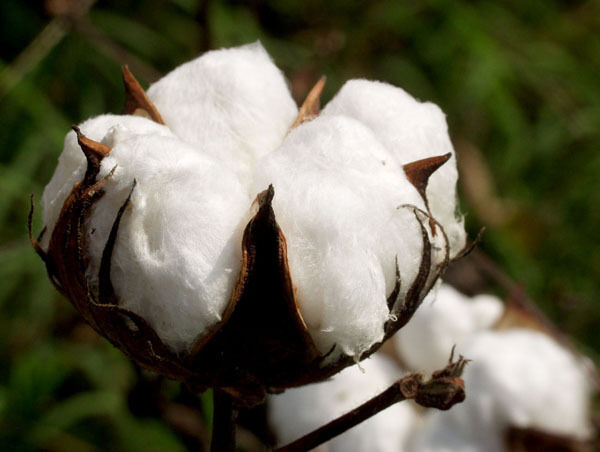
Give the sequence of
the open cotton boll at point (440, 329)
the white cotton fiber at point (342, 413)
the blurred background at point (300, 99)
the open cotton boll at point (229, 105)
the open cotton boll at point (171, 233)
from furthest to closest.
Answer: the blurred background at point (300, 99) → the open cotton boll at point (440, 329) → the white cotton fiber at point (342, 413) → the open cotton boll at point (229, 105) → the open cotton boll at point (171, 233)

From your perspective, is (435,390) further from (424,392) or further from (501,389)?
(501,389)

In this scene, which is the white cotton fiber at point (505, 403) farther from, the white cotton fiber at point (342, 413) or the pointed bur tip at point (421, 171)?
the pointed bur tip at point (421, 171)

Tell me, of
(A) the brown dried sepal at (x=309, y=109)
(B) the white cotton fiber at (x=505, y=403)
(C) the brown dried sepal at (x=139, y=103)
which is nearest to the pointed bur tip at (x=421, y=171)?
(A) the brown dried sepal at (x=309, y=109)

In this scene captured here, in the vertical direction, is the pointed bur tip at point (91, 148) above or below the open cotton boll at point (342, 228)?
above

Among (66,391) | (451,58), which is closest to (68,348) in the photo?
(66,391)

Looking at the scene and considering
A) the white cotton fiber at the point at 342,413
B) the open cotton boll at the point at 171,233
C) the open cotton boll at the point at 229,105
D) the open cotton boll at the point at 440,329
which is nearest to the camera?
the open cotton boll at the point at 171,233

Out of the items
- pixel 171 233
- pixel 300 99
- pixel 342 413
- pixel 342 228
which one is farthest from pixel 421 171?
pixel 300 99

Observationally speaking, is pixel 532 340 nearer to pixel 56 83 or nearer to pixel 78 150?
pixel 78 150

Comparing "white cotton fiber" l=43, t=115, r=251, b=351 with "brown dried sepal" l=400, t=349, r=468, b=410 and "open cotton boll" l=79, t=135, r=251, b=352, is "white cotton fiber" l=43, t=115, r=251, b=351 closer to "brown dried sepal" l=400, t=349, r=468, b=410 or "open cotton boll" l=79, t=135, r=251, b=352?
"open cotton boll" l=79, t=135, r=251, b=352
